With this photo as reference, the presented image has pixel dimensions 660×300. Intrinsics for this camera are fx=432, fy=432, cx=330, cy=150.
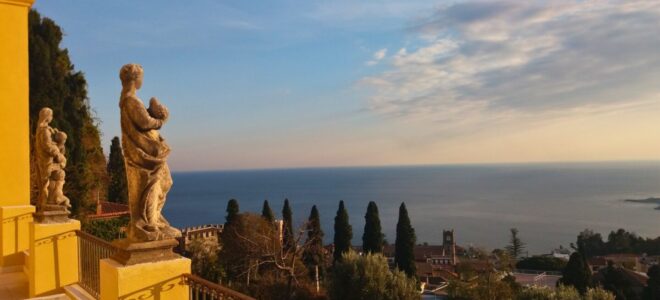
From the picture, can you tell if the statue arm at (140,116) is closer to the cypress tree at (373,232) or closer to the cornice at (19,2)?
the cornice at (19,2)

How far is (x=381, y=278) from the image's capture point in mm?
18969

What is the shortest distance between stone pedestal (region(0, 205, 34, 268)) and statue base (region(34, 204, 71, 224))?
1.81m

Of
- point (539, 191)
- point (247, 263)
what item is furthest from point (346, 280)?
point (539, 191)

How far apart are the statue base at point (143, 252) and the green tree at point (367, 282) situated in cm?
1607

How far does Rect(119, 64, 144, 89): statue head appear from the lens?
12.8ft

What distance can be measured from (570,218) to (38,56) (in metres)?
115

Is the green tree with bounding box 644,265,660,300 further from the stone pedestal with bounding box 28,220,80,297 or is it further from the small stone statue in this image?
the small stone statue

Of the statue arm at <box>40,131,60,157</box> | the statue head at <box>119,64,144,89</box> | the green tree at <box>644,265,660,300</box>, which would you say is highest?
the statue head at <box>119,64,144,89</box>

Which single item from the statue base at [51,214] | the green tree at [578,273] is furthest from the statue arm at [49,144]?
the green tree at [578,273]

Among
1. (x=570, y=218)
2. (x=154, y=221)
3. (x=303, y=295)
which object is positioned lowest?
(x=570, y=218)

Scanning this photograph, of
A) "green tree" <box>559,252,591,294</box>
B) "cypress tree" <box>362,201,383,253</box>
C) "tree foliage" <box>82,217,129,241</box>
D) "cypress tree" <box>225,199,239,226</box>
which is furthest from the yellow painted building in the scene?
"green tree" <box>559,252,591,294</box>

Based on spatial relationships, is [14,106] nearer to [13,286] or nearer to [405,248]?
[13,286]

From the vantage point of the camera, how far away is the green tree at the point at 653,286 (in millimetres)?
26156

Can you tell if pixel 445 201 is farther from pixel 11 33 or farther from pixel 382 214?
pixel 11 33
